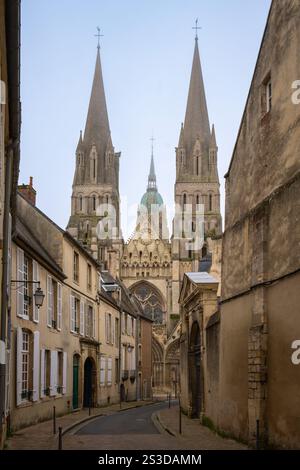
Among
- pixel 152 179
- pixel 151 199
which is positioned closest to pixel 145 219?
pixel 151 199

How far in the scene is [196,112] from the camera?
7812 centimetres

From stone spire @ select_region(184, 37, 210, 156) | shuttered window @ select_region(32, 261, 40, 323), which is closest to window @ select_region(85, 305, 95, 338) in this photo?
shuttered window @ select_region(32, 261, 40, 323)

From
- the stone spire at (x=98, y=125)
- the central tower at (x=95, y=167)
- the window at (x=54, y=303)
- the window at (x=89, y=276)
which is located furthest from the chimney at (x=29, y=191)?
the stone spire at (x=98, y=125)

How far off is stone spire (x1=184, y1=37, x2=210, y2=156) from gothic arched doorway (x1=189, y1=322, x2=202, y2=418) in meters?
56.8

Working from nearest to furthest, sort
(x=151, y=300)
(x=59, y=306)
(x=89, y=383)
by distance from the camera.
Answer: (x=59, y=306) < (x=89, y=383) < (x=151, y=300)

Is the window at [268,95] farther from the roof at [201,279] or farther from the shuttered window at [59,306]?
the shuttered window at [59,306]

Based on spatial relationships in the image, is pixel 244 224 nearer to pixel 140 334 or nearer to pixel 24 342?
pixel 24 342

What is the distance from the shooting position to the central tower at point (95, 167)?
258 feet

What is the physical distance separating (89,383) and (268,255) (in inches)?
718

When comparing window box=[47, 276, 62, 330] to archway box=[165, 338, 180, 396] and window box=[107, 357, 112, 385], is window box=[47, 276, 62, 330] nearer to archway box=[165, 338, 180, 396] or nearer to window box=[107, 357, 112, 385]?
window box=[107, 357, 112, 385]

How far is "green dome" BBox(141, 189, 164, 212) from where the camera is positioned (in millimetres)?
123338

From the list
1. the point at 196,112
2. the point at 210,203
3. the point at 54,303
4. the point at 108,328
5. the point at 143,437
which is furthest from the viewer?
the point at 196,112

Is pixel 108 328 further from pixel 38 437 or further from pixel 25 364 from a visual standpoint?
pixel 38 437

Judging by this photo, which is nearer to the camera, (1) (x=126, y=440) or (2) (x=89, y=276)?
(1) (x=126, y=440)
